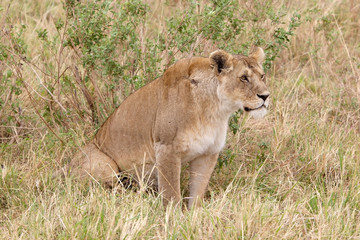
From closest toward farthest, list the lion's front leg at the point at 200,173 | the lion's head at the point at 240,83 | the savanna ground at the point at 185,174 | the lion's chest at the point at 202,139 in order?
the savanna ground at the point at 185,174, the lion's head at the point at 240,83, the lion's chest at the point at 202,139, the lion's front leg at the point at 200,173

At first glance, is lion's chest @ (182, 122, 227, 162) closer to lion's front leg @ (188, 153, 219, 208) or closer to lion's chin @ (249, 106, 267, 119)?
lion's front leg @ (188, 153, 219, 208)

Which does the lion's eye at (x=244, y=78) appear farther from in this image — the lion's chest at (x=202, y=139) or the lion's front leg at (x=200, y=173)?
the lion's front leg at (x=200, y=173)

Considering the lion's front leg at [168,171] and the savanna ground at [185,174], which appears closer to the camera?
the savanna ground at [185,174]

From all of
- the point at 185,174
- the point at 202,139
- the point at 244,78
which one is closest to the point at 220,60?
the point at 244,78

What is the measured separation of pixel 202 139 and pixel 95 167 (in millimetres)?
1065

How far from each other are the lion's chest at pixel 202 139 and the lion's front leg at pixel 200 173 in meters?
0.19

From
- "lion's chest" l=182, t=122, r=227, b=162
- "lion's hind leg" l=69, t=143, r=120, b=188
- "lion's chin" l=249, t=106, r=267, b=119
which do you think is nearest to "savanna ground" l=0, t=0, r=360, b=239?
"lion's hind leg" l=69, t=143, r=120, b=188

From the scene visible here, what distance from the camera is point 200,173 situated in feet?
17.5

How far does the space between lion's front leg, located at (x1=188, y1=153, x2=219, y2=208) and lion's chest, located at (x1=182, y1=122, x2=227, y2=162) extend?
0.19 metres

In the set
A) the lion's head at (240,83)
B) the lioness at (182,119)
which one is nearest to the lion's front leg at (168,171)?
the lioness at (182,119)

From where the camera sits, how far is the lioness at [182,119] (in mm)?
4875

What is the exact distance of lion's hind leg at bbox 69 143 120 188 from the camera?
539 cm

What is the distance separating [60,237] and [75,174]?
1312mm

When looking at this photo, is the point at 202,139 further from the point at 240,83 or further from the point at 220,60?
the point at 220,60
